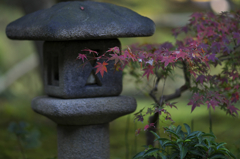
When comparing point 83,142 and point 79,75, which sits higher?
point 79,75

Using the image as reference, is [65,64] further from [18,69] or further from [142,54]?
[18,69]

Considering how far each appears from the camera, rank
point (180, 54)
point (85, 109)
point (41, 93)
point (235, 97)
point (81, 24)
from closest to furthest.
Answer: point (180, 54)
point (81, 24)
point (85, 109)
point (235, 97)
point (41, 93)

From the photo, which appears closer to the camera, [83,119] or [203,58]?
[203,58]

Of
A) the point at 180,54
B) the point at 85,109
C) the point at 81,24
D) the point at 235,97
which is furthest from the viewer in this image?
the point at 235,97

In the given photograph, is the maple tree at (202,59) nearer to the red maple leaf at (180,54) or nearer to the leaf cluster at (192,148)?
the red maple leaf at (180,54)

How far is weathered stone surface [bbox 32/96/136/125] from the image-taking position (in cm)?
182

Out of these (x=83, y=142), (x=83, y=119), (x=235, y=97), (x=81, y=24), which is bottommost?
(x=83, y=142)

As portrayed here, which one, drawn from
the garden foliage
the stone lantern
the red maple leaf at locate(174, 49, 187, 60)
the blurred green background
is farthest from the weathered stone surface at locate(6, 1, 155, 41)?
the blurred green background

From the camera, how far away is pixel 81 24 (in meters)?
1.69

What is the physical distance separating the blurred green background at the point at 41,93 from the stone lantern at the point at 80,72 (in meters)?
0.86

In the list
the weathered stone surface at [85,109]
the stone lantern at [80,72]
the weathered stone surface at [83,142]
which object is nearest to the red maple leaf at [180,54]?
the stone lantern at [80,72]

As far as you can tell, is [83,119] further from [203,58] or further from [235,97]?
[235,97]

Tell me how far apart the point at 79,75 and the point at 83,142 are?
1.69 feet

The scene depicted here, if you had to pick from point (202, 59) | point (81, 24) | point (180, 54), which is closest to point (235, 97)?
point (202, 59)
